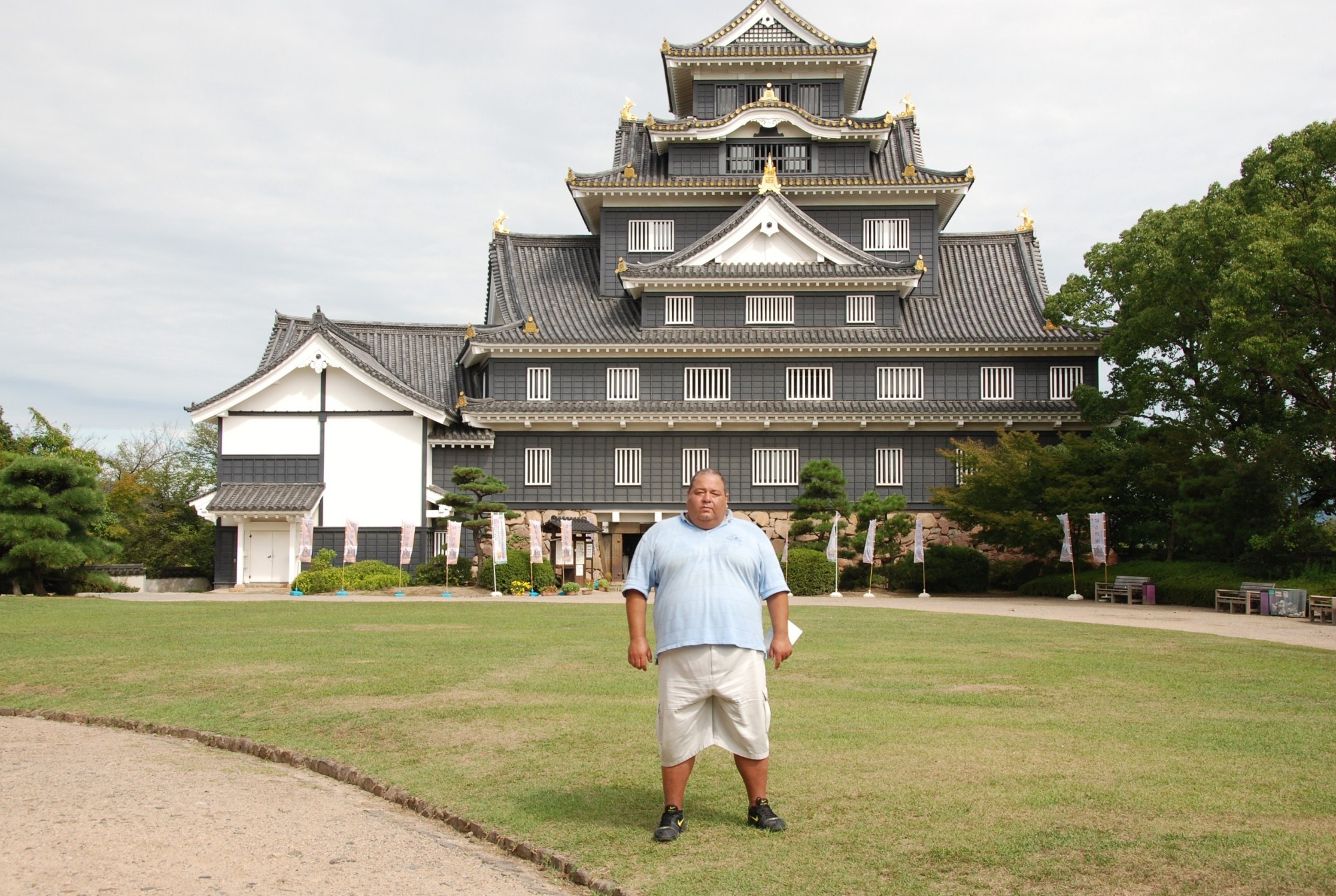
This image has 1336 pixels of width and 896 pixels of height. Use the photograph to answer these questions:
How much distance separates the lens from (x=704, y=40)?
44.0 metres

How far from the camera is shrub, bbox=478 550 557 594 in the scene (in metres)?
Answer: 35.4

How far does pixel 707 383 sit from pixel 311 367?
13.2 meters

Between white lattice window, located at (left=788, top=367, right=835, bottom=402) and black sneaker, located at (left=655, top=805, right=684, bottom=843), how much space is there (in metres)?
34.1

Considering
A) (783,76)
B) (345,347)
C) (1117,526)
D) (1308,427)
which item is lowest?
(1117,526)

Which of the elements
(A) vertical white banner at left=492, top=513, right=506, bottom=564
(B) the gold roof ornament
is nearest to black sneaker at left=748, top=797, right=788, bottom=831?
(A) vertical white banner at left=492, top=513, right=506, bottom=564

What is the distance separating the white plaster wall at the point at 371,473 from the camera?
39.9m

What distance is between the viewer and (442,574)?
1478 inches

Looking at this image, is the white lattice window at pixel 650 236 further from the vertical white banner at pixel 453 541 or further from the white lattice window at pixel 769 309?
the vertical white banner at pixel 453 541

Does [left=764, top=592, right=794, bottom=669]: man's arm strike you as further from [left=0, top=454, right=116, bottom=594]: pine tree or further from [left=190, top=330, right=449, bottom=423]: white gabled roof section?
[left=190, top=330, right=449, bottom=423]: white gabled roof section

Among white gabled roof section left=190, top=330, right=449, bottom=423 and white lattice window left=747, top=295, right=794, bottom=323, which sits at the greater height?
white lattice window left=747, top=295, right=794, bottom=323

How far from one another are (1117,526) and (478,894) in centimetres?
3298

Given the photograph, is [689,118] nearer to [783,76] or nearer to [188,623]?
[783,76]

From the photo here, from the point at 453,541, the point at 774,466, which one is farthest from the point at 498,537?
the point at 774,466

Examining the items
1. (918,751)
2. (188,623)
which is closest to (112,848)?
(918,751)
